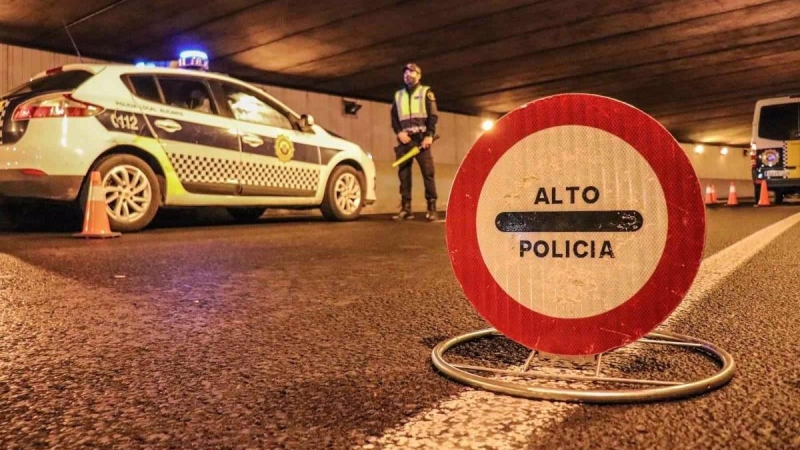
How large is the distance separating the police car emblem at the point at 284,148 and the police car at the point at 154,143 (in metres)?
0.01

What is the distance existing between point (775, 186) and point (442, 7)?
8.33 meters

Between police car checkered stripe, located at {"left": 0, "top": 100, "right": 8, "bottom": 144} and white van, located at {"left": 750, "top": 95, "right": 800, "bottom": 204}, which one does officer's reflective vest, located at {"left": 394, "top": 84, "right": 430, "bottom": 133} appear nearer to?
police car checkered stripe, located at {"left": 0, "top": 100, "right": 8, "bottom": 144}

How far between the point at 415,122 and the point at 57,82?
14.1 feet

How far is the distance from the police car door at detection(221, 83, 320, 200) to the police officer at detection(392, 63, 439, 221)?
1.25 meters

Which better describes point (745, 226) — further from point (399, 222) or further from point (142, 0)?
point (142, 0)

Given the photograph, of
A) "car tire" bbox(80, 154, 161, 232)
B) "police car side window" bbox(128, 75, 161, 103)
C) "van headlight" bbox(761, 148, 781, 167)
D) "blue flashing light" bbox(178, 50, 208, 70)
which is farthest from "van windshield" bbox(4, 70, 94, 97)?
"van headlight" bbox(761, 148, 781, 167)

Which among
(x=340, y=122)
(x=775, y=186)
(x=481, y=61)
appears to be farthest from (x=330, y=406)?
(x=775, y=186)

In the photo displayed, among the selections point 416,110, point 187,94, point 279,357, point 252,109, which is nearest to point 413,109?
point 416,110

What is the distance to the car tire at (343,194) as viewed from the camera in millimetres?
9305

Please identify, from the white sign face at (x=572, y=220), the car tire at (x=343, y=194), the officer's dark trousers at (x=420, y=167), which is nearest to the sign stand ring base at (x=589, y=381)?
the white sign face at (x=572, y=220)

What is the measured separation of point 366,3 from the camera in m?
9.34

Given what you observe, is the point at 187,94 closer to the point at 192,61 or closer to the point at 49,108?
the point at 192,61

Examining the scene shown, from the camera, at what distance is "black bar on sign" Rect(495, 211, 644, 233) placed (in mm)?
1766

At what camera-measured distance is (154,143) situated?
7.10 metres
